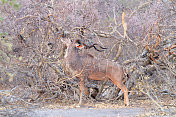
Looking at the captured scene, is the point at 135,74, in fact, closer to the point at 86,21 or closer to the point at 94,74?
the point at 94,74

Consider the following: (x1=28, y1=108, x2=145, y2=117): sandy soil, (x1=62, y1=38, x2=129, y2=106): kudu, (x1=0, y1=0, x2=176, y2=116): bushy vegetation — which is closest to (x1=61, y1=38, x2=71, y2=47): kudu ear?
(x1=62, y1=38, x2=129, y2=106): kudu

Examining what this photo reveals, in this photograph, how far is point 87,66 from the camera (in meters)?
9.30

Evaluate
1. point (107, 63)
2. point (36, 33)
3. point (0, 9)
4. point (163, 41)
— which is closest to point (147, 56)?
point (163, 41)

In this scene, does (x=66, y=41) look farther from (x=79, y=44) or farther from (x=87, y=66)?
(x=87, y=66)

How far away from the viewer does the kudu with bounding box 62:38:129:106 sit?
9.16 m

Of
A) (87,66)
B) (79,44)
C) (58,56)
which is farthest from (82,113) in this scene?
(58,56)

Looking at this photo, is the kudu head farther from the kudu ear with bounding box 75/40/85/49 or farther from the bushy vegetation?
the bushy vegetation

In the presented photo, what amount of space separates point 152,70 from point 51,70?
3840 millimetres

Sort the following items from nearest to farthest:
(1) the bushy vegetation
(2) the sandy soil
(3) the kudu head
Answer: (2) the sandy soil, (3) the kudu head, (1) the bushy vegetation

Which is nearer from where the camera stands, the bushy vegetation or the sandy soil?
the sandy soil

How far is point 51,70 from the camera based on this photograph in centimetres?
1052

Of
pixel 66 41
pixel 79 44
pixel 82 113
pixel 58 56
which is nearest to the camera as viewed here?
pixel 82 113

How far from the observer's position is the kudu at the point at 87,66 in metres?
9.16

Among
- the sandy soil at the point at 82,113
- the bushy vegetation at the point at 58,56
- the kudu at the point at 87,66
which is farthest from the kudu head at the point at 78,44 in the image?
the sandy soil at the point at 82,113
